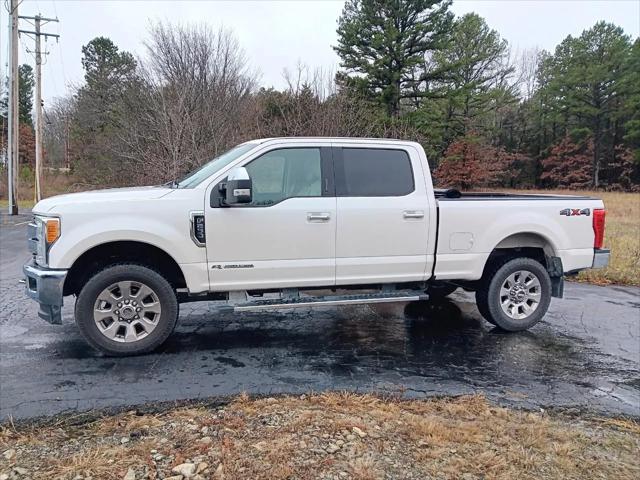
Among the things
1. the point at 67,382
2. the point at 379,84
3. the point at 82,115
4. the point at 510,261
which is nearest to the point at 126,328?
the point at 67,382

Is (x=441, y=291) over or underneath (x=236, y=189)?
underneath

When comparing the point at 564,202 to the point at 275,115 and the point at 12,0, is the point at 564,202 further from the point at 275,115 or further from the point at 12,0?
the point at 12,0

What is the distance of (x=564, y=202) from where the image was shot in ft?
18.5

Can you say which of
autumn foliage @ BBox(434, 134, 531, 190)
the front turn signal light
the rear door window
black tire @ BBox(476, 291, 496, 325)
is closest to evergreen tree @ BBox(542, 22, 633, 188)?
autumn foliage @ BBox(434, 134, 531, 190)

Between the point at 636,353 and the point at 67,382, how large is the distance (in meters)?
5.49

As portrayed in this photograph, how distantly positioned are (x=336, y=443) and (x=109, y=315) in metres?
2.60

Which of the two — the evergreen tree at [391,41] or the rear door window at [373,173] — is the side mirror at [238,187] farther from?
the evergreen tree at [391,41]

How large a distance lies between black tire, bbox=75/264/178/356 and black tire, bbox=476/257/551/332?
3442 millimetres

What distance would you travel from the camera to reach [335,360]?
4.57m

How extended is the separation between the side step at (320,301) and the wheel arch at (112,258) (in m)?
0.74

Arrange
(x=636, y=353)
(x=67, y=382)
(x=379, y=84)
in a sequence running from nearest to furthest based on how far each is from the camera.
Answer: (x=67, y=382), (x=636, y=353), (x=379, y=84)

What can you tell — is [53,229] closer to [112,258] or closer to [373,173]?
[112,258]

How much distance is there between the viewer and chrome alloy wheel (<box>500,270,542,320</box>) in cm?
556

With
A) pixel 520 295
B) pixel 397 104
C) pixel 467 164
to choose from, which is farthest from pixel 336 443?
pixel 467 164
